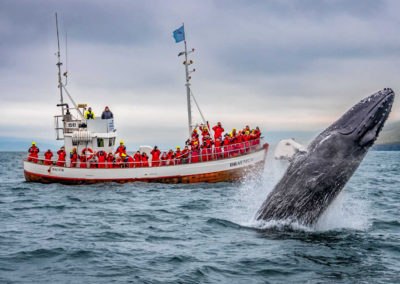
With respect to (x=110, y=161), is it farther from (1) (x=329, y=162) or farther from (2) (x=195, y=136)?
(1) (x=329, y=162)

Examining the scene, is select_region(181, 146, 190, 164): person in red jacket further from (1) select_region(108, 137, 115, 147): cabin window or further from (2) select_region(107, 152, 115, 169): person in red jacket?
(1) select_region(108, 137, 115, 147): cabin window

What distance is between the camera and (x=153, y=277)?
714cm

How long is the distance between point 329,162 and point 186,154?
19.2 metres

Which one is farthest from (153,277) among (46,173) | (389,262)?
(46,173)

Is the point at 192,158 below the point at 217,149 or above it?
below

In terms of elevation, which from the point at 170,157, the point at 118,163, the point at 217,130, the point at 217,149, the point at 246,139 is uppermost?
the point at 217,130

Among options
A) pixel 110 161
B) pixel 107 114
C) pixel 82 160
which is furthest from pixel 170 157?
pixel 107 114

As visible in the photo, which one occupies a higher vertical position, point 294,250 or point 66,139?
point 66,139

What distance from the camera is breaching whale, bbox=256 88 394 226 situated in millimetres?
8078

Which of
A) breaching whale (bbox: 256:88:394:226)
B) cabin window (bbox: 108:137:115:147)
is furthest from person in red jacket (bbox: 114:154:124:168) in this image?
breaching whale (bbox: 256:88:394:226)

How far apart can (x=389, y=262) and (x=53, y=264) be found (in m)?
5.98

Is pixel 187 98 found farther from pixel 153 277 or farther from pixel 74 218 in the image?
pixel 153 277

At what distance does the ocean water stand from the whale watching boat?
1148cm

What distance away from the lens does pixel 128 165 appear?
26.7 meters
